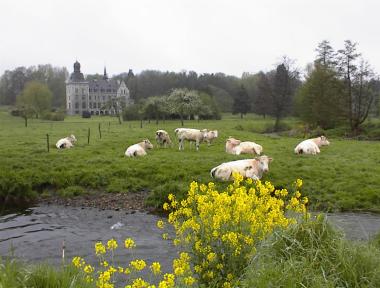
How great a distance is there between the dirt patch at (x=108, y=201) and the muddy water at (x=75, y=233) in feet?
1.72

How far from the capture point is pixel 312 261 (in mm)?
5836

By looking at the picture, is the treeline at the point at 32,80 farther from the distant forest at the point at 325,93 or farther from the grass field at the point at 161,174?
the grass field at the point at 161,174

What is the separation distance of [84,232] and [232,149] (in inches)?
560

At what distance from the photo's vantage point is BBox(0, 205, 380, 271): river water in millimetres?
11453

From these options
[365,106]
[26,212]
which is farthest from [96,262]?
[365,106]

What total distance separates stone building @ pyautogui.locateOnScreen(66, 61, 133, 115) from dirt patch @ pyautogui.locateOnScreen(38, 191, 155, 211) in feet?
411

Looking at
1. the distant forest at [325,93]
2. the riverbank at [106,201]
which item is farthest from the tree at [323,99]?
the riverbank at [106,201]

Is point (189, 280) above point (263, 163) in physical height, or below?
above

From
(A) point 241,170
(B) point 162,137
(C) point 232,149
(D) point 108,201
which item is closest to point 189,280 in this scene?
(D) point 108,201

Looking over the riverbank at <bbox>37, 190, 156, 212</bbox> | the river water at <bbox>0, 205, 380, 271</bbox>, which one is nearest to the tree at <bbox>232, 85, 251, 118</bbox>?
the riverbank at <bbox>37, 190, 156, 212</bbox>

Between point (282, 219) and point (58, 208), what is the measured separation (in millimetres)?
12361

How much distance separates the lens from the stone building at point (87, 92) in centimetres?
14588

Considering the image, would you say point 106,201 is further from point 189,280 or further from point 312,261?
point 312,261

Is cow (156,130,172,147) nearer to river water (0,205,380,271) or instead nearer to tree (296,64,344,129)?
river water (0,205,380,271)
